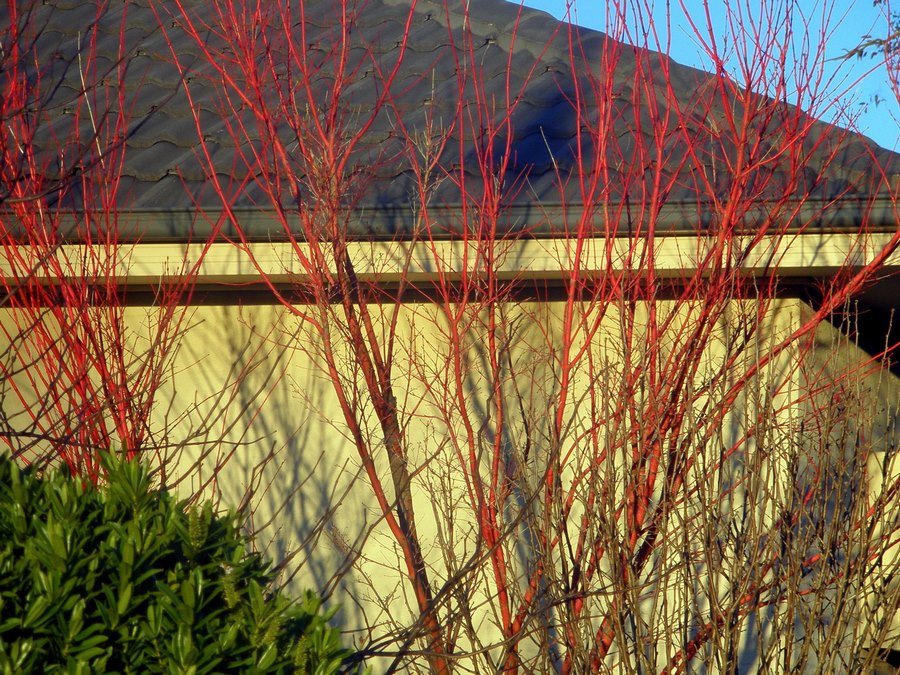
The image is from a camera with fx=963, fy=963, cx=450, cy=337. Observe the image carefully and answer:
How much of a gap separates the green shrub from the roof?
5.46 feet

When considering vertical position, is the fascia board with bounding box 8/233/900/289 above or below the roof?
below

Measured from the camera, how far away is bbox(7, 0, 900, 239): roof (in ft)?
13.1

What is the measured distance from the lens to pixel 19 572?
6.34 ft

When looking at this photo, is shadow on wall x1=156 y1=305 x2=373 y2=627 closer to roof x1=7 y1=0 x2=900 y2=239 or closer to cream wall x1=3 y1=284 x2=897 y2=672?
cream wall x1=3 y1=284 x2=897 y2=672

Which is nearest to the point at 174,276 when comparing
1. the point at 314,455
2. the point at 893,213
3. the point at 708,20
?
the point at 314,455

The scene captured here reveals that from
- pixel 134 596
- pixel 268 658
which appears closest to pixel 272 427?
pixel 134 596

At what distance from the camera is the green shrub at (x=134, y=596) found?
180 cm

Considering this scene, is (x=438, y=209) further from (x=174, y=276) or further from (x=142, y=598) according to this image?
(x=142, y=598)

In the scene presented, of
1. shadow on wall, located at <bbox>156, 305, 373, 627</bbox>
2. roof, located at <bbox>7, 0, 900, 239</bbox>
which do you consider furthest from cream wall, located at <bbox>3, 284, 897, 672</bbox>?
roof, located at <bbox>7, 0, 900, 239</bbox>

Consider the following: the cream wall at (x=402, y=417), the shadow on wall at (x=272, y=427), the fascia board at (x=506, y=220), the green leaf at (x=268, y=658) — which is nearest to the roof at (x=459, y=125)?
the fascia board at (x=506, y=220)

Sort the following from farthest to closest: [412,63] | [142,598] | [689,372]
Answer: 1. [412,63]
2. [689,372]
3. [142,598]

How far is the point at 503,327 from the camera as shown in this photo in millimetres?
3789

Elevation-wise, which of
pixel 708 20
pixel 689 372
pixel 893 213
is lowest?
pixel 689 372

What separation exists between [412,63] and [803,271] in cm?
266
